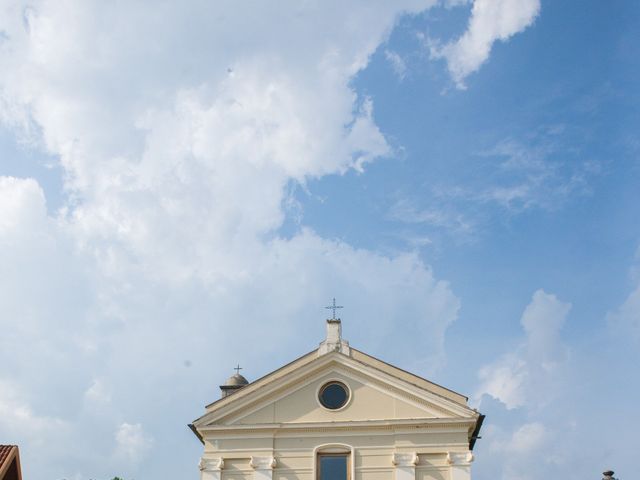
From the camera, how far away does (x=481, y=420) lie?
26.9m

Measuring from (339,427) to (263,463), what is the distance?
2890 mm

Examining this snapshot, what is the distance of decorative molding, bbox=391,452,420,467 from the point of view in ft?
84.1

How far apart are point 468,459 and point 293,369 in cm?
686

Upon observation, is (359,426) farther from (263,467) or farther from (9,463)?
(9,463)

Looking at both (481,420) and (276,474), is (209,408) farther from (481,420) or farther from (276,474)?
(481,420)

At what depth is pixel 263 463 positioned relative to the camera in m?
26.2

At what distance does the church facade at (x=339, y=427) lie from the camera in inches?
1018

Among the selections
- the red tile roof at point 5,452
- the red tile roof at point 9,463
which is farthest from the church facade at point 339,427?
the red tile roof at point 5,452

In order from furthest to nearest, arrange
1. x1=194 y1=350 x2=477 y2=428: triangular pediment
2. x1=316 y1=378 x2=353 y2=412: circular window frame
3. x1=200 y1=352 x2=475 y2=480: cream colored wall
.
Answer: x1=316 y1=378 x2=353 y2=412: circular window frame → x1=194 y1=350 x2=477 y2=428: triangular pediment → x1=200 y1=352 x2=475 y2=480: cream colored wall

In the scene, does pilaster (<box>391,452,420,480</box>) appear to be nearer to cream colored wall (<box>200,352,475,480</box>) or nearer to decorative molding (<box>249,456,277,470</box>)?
cream colored wall (<box>200,352,475,480</box>)

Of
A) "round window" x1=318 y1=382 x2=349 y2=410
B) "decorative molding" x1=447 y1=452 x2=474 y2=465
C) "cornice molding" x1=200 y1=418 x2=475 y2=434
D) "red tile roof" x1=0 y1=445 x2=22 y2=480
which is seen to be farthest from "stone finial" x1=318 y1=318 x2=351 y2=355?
"red tile roof" x1=0 y1=445 x2=22 y2=480

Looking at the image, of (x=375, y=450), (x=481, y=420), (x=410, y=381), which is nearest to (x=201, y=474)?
(x=375, y=450)

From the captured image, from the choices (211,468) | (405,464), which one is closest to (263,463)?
(211,468)

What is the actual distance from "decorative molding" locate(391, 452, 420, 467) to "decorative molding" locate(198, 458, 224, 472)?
19.5ft
